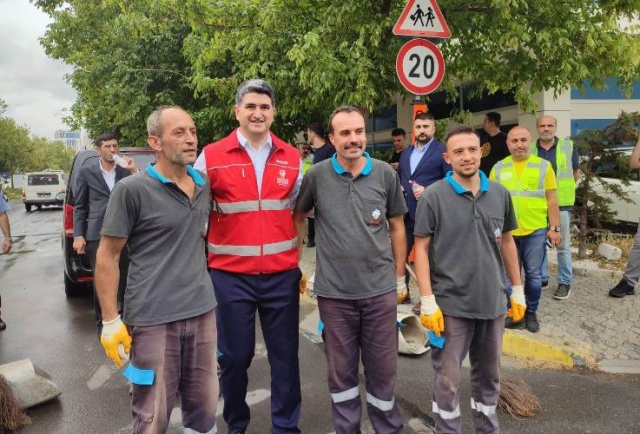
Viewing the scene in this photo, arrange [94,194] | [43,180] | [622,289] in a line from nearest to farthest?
[94,194] → [622,289] → [43,180]

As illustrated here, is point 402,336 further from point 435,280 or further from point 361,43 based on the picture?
point 361,43

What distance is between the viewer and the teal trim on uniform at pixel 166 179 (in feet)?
8.38

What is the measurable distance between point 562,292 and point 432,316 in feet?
11.2

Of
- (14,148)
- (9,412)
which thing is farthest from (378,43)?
(14,148)

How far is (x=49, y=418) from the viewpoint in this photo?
359cm

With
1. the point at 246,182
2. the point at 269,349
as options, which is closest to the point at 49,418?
the point at 269,349

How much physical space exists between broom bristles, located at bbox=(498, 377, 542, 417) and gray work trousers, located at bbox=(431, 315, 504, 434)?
59 centimetres

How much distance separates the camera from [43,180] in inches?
1143

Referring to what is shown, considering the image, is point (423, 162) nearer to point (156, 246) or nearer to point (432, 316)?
point (432, 316)

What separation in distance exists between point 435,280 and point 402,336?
177 centimetres

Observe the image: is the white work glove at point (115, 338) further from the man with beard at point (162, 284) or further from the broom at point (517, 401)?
the broom at point (517, 401)

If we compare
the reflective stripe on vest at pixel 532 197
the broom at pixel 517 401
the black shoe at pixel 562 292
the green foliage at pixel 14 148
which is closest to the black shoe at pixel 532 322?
the reflective stripe on vest at pixel 532 197

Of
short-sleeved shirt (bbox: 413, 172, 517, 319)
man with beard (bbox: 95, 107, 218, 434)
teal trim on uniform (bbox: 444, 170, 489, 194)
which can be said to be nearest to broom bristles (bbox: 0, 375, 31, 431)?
man with beard (bbox: 95, 107, 218, 434)

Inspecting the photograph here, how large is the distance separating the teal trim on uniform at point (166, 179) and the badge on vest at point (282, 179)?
1.55ft
